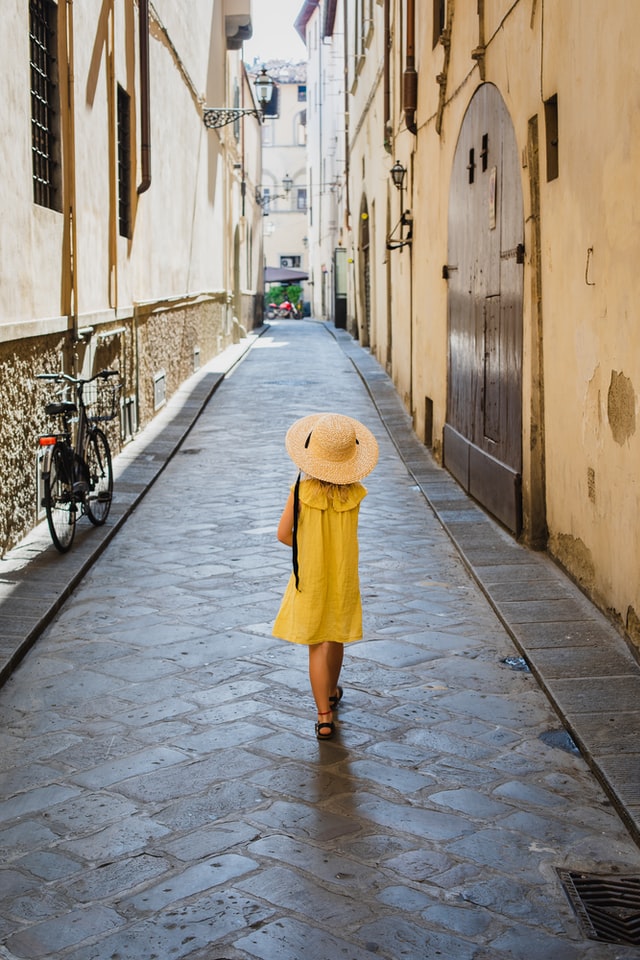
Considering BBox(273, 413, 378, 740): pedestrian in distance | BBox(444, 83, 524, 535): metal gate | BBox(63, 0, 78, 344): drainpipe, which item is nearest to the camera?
BBox(273, 413, 378, 740): pedestrian in distance

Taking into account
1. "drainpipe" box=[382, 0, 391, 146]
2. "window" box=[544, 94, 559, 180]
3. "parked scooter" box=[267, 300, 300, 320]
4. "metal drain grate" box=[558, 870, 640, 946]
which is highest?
"drainpipe" box=[382, 0, 391, 146]

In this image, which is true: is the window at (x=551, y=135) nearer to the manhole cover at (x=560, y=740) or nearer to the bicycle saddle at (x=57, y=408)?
the bicycle saddle at (x=57, y=408)

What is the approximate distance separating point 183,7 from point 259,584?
40.8 feet

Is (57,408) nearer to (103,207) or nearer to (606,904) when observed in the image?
(103,207)

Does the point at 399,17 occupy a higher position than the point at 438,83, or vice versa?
the point at 399,17

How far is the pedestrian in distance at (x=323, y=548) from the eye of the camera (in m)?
4.65

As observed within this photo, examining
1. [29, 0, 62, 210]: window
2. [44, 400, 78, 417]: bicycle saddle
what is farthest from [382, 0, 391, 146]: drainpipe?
[44, 400, 78, 417]: bicycle saddle

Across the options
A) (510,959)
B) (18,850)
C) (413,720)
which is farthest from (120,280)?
(510,959)

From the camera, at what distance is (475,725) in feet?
15.7

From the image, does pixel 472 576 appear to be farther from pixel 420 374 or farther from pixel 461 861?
pixel 420 374

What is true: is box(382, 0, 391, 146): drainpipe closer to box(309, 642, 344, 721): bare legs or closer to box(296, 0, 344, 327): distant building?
box(309, 642, 344, 721): bare legs

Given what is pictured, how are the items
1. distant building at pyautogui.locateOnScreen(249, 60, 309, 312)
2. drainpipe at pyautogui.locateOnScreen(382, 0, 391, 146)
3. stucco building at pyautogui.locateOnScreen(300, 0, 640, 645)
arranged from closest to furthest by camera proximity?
1. stucco building at pyautogui.locateOnScreen(300, 0, 640, 645)
2. drainpipe at pyautogui.locateOnScreen(382, 0, 391, 146)
3. distant building at pyautogui.locateOnScreen(249, 60, 309, 312)

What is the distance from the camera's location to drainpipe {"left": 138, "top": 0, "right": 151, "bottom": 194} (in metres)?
12.4

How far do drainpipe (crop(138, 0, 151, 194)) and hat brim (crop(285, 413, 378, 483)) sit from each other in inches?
336
